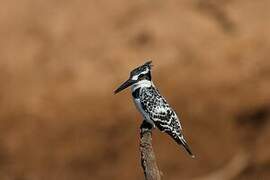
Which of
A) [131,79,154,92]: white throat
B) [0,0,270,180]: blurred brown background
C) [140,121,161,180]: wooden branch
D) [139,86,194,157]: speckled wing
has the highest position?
[0,0,270,180]: blurred brown background

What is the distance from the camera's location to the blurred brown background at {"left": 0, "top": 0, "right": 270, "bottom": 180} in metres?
21.1

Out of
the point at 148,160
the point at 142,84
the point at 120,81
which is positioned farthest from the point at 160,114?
A: the point at 120,81

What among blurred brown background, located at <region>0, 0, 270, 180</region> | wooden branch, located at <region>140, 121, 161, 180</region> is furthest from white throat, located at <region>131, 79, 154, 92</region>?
blurred brown background, located at <region>0, 0, 270, 180</region>

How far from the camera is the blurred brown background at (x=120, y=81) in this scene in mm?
21094

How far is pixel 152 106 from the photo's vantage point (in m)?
13.9

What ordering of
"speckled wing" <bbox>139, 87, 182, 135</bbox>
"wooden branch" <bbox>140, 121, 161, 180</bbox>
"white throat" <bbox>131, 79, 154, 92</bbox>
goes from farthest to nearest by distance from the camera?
1. "white throat" <bbox>131, 79, 154, 92</bbox>
2. "speckled wing" <bbox>139, 87, 182, 135</bbox>
3. "wooden branch" <bbox>140, 121, 161, 180</bbox>

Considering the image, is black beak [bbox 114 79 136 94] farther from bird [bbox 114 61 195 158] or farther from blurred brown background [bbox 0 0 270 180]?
blurred brown background [bbox 0 0 270 180]

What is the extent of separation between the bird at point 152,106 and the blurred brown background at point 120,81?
6.73 metres

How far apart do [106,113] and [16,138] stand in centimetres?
145

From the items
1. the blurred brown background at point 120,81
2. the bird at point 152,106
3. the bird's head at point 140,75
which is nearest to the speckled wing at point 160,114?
the bird at point 152,106

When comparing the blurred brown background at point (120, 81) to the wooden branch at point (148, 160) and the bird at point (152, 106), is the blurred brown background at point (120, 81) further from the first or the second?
the wooden branch at point (148, 160)

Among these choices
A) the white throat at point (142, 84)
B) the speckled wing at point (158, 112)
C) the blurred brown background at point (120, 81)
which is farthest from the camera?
the blurred brown background at point (120, 81)

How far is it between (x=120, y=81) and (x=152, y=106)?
7407 mm

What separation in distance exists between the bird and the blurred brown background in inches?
265
